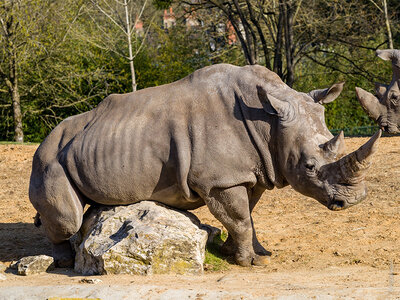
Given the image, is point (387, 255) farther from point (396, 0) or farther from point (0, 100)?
point (396, 0)

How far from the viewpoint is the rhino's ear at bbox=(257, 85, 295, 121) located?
6719 mm

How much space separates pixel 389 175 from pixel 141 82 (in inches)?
582

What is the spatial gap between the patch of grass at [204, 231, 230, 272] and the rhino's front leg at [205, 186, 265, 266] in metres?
0.18

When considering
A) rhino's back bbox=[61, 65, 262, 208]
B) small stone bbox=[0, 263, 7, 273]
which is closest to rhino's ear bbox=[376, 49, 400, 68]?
rhino's back bbox=[61, 65, 262, 208]

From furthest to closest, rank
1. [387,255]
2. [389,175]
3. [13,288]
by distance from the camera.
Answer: [389,175] < [387,255] < [13,288]

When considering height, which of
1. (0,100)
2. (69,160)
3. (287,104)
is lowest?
(0,100)

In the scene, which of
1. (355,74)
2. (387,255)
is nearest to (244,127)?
(387,255)

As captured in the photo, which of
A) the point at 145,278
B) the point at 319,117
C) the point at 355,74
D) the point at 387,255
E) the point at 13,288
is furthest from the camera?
the point at 355,74

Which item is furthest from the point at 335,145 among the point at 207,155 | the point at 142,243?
the point at 142,243

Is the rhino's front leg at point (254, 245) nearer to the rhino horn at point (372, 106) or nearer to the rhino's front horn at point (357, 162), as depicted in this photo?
the rhino's front horn at point (357, 162)

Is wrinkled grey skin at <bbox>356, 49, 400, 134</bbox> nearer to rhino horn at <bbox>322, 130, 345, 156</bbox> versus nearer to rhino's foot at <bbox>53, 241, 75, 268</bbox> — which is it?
rhino horn at <bbox>322, 130, 345, 156</bbox>

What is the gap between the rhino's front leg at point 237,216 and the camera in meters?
6.97

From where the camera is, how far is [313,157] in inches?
263

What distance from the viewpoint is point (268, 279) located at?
252 inches
